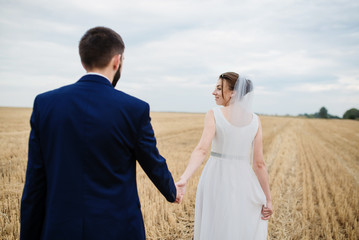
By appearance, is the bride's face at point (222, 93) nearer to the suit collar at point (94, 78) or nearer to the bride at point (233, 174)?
the bride at point (233, 174)

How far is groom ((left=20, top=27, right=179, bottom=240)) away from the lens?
A: 142 cm

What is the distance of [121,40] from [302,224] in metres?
5.21

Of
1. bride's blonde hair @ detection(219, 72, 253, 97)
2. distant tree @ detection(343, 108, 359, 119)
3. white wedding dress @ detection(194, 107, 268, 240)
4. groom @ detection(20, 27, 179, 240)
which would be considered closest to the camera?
groom @ detection(20, 27, 179, 240)

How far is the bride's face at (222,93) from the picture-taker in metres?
2.78

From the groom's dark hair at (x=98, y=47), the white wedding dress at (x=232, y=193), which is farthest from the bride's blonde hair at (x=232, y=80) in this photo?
the groom's dark hair at (x=98, y=47)

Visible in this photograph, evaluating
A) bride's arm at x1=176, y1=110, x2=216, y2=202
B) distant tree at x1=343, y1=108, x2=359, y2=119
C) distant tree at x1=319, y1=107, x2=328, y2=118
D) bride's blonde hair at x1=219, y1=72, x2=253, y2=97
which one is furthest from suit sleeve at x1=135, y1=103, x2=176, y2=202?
distant tree at x1=319, y1=107, x2=328, y2=118

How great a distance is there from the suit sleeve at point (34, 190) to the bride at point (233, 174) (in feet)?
4.53

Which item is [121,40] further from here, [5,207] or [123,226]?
[5,207]

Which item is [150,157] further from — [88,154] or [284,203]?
[284,203]

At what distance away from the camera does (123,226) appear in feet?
5.06

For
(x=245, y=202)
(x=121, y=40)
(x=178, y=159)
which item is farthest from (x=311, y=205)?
(x=121, y=40)

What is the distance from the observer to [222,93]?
9.24ft

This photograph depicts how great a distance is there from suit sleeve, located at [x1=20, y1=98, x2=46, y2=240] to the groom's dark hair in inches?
17.3

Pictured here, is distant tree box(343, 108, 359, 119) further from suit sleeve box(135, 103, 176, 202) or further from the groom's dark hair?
the groom's dark hair
